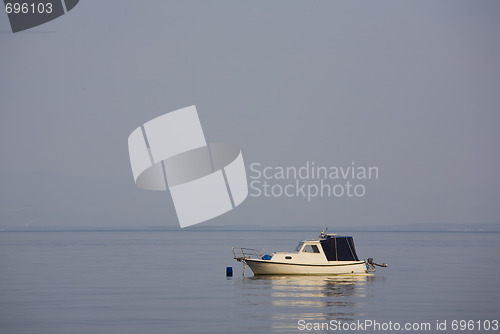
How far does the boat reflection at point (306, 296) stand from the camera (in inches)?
1715

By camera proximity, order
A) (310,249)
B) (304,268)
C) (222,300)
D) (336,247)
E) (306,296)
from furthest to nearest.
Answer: (310,249)
(336,247)
(304,268)
(306,296)
(222,300)

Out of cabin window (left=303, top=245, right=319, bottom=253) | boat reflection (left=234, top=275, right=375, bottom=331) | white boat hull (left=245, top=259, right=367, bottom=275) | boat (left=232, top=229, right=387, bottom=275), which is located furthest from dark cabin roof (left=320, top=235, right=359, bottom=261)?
boat reflection (left=234, top=275, right=375, bottom=331)

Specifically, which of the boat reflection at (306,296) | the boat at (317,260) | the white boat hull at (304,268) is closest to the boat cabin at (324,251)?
the boat at (317,260)

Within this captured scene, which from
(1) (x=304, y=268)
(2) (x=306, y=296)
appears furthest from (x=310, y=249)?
(2) (x=306, y=296)

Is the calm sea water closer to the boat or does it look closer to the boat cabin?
the boat

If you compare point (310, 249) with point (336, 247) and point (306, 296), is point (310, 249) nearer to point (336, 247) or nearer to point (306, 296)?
point (336, 247)

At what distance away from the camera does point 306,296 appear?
5334 cm

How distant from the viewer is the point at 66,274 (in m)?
73.9

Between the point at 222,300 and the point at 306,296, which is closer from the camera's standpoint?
the point at 222,300

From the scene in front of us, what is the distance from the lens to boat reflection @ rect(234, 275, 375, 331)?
43.6 m

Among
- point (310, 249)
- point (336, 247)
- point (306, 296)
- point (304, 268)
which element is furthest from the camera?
point (310, 249)

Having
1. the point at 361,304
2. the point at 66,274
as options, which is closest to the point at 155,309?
→ the point at 361,304

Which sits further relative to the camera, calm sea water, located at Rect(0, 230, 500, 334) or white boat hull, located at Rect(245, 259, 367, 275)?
white boat hull, located at Rect(245, 259, 367, 275)

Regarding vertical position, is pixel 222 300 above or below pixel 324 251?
below
